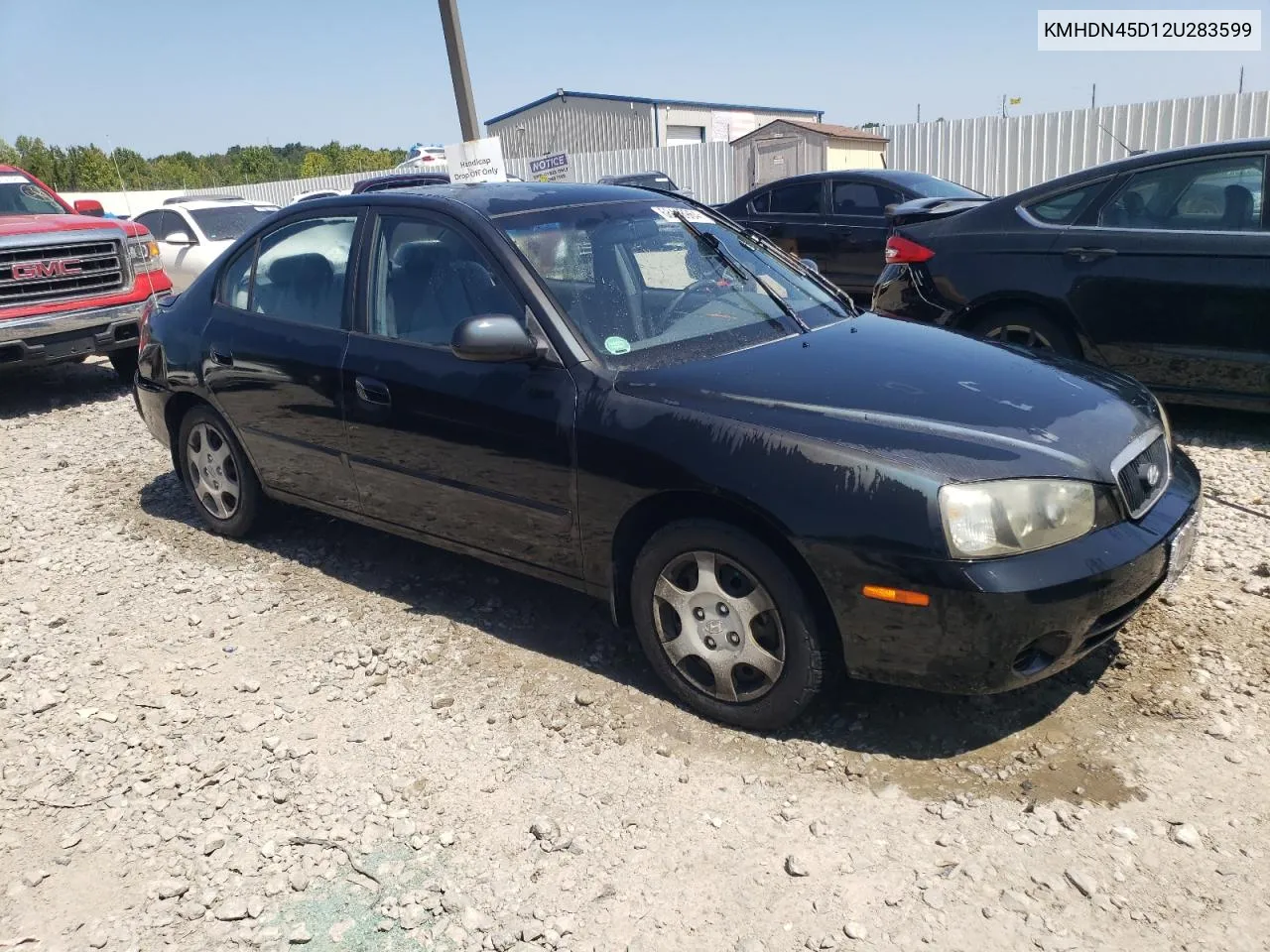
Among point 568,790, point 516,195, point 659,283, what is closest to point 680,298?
point 659,283

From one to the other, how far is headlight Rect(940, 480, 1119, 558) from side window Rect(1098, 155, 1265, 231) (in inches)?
144

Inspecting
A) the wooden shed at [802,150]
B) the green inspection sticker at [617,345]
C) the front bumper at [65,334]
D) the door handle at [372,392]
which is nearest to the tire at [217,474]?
the door handle at [372,392]

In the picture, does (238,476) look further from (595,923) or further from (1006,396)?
(1006,396)

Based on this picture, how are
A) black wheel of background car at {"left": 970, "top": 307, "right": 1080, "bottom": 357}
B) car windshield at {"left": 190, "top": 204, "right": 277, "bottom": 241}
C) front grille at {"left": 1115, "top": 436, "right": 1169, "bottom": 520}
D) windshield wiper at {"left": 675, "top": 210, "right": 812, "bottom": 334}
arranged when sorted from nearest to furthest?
front grille at {"left": 1115, "top": 436, "right": 1169, "bottom": 520}
windshield wiper at {"left": 675, "top": 210, "right": 812, "bottom": 334}
black wheel of background car at {"left": 970, "top": 307, "right": 1080, "bottom": 357}
car windshield at {"left": 190, "top": 204, "right": 277, "bottom": 241}

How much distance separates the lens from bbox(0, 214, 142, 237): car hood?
27.1ft

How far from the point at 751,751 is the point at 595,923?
830 mm

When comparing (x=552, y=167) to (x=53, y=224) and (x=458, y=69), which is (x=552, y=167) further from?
(x=53, y=224)

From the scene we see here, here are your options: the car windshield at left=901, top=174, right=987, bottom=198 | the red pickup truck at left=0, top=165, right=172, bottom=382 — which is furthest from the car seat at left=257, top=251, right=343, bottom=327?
the car windshield at left=901, top=174, right=987, bottom=198

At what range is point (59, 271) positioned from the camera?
27.6 feet

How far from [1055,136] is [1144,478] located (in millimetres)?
17601

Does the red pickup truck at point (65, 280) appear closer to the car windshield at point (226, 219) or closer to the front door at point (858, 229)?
the car windshield at point (226, 219)

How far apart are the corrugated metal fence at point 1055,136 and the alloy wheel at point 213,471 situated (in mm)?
16672

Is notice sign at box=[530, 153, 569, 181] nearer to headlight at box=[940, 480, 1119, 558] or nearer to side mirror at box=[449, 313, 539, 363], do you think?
side mirror at box=[449, 313, 539, 363]

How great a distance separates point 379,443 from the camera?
4098mm
